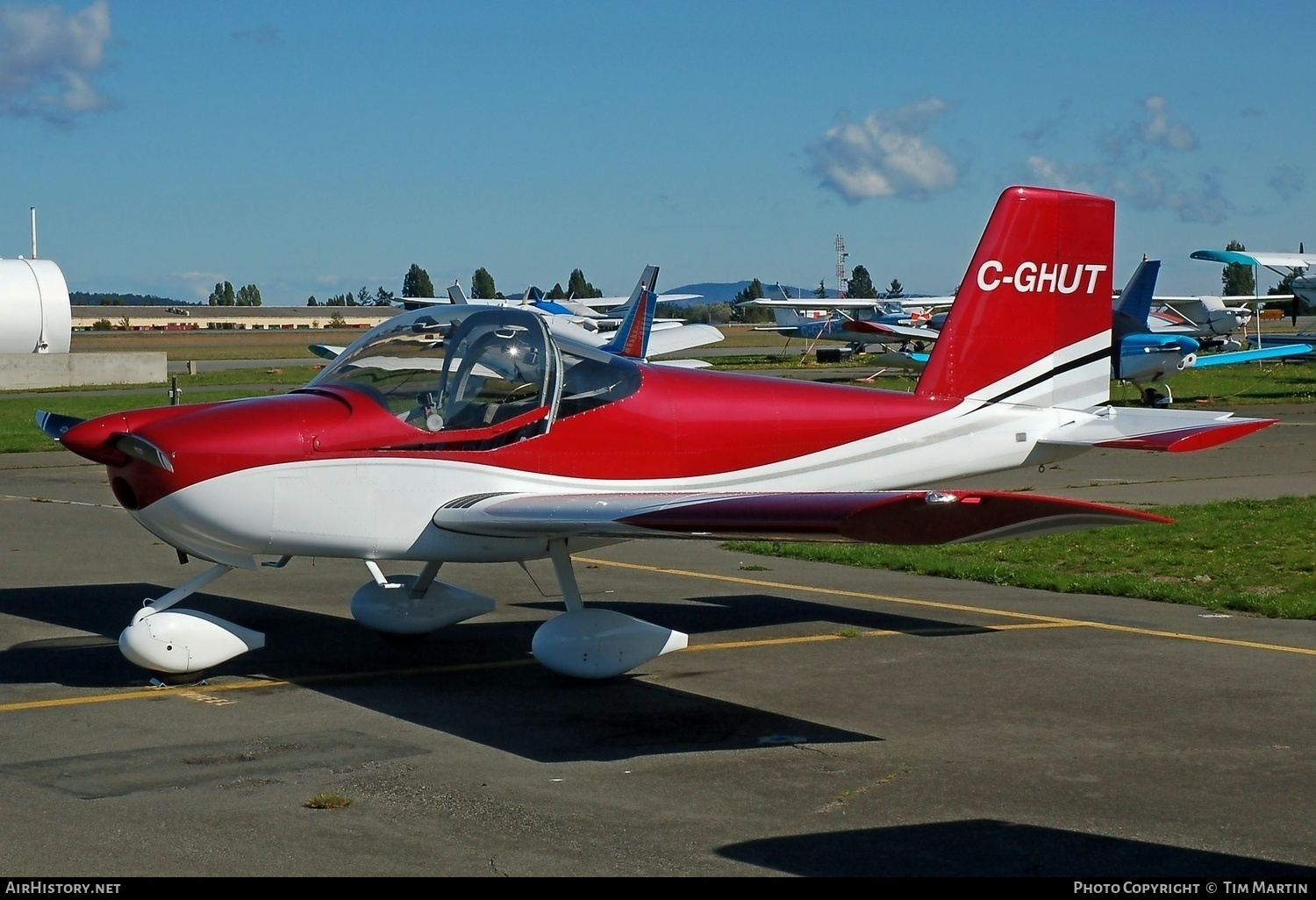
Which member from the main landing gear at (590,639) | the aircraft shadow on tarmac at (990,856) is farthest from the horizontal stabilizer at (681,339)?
the aircraft shadow on tarmac at (990,856)

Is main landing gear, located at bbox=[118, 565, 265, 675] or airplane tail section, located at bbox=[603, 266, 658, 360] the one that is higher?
airplane tail section, located at bbox=[603, 266, 658, 360]

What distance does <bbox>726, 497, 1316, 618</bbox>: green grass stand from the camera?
10422 mm

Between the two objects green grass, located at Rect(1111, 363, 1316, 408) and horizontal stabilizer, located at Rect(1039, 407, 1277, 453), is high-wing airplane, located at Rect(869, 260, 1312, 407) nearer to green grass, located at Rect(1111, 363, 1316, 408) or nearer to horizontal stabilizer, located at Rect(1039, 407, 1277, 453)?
green grass, located at Rect(1111, 363, 1316, 408)

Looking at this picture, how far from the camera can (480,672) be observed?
801 centimetres

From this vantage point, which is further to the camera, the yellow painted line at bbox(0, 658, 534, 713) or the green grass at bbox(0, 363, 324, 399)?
the green grass at bbox(0, 363, 324, 399)

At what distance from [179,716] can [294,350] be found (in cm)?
7709

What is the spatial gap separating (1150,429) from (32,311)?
151 feet

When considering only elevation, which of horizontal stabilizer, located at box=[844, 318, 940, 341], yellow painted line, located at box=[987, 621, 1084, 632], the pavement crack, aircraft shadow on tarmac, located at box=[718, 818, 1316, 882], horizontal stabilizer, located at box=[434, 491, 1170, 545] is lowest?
yellow painted line, located at box=[987, 621, 1084, 632]

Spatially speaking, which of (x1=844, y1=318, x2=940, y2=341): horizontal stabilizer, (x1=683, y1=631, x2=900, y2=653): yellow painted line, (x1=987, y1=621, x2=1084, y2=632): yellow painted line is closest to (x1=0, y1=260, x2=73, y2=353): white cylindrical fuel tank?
(x1=844, y1=318, x2=940, y2=341): horizontal stabilizer

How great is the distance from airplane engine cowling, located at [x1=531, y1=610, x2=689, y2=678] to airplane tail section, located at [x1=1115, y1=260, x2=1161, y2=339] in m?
26.4

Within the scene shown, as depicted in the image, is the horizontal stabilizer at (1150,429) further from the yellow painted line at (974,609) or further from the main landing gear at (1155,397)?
the main landing gear at (1155,397)

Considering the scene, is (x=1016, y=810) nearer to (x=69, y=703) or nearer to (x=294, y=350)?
(x=69, y=703)

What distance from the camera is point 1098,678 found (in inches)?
303

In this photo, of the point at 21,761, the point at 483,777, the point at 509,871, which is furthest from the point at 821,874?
the point at 21,761
